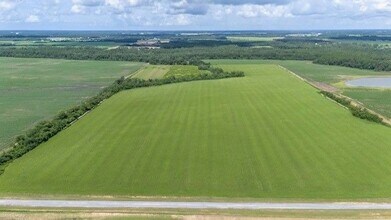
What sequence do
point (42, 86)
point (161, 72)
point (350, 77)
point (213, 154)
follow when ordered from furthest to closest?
point (161, 72) → point (350, 77) → point (42, 86) → point (213, 154)

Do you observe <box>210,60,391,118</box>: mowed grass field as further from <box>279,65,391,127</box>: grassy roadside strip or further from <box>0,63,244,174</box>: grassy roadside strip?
<box>0,63,244,174</box>: grassy roadside strip

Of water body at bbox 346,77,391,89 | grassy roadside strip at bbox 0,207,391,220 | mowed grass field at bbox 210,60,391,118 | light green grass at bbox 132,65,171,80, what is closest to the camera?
grassy roadside strip at bbox 0,207,391,220

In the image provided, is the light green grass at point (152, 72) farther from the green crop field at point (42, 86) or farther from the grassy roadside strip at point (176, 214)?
the grassy roadside strip at point (176, 214)

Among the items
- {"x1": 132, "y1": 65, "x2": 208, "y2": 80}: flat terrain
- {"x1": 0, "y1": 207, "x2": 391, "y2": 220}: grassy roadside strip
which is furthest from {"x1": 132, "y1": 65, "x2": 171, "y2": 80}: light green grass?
{"x1": 0, "y1": 207, "x2": 391, "y2": 220}: grassy roadside strip

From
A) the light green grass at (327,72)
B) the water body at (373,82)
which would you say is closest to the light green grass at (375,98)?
the water body at (373,82)

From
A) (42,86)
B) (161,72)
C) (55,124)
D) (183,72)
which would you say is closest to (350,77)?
(183,72)

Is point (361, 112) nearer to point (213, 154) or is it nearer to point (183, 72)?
point (213, 154)
